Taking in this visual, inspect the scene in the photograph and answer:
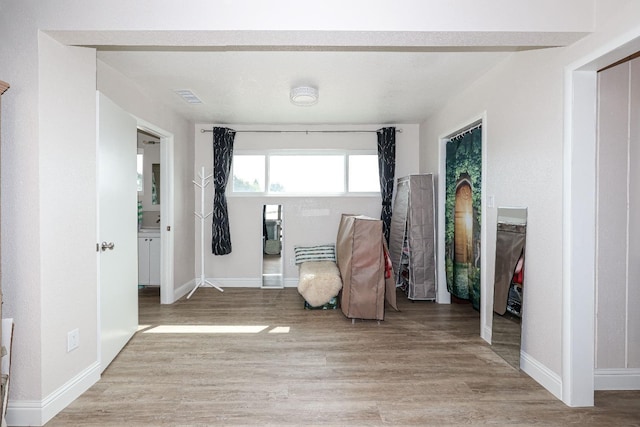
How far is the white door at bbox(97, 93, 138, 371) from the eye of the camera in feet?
8.15

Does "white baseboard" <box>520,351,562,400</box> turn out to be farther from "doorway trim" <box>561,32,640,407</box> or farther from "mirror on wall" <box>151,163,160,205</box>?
"mirror on wall" <box>151,163,160,205</box>

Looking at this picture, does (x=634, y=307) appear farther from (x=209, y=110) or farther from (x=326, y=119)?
(x=209, y=110)

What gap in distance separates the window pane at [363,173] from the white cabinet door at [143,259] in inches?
119

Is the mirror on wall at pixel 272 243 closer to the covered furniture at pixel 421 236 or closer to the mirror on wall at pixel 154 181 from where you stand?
the mirror on wall at pixel 154 181

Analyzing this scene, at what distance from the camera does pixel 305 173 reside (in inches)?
205

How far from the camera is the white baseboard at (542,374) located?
2.21m

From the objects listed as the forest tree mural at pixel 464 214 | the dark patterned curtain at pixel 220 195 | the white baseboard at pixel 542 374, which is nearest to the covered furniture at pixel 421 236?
the forest tree mural at pixel 464 214

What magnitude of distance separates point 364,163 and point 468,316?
2567mm

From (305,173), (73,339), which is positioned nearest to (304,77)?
(305,173)

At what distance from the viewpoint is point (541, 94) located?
2.38 metres

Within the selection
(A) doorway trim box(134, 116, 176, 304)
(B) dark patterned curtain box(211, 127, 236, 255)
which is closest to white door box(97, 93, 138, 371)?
(A) doorway trim box(134, 116, 176, 304)

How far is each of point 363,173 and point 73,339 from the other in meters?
4.03

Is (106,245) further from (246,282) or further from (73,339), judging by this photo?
(246,282)

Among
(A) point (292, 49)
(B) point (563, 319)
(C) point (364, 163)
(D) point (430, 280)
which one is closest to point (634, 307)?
(B) point (563, 319)
